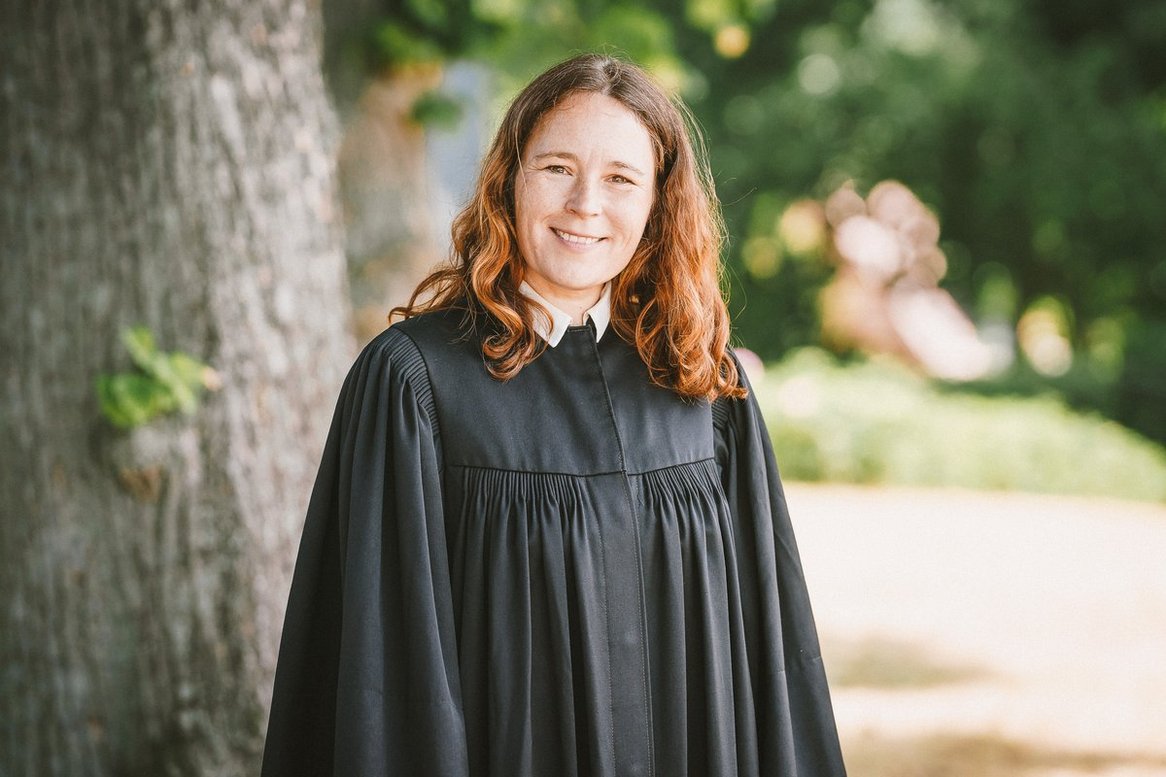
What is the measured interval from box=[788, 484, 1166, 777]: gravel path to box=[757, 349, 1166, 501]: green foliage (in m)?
0.59

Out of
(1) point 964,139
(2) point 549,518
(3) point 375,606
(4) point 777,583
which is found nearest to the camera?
(3) point 375,606

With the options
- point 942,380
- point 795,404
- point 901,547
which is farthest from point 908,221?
point 901,547

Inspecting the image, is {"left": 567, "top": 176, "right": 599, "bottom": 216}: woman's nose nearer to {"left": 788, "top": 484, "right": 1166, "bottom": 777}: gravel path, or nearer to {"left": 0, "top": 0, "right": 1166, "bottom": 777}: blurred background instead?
A: {"left": 0, "top": 0, "right": 1166, "bottom": 777}: blurred background

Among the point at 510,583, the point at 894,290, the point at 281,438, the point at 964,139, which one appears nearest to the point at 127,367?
the point at 281,438

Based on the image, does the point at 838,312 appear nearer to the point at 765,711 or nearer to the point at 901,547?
the point at 901,547

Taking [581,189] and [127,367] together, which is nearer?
[581,189]

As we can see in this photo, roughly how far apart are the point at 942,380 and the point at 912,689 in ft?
32.2

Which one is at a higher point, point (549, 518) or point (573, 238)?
point (573, 238)

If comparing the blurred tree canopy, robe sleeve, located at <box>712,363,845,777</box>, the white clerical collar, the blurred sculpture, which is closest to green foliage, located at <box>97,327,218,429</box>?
the white clerical collar

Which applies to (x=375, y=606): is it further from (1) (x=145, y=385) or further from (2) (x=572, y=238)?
(1) (x=145, y=385)

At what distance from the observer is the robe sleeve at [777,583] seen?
2273 mm

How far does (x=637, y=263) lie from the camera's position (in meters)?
2.31

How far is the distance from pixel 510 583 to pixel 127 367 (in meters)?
1.32

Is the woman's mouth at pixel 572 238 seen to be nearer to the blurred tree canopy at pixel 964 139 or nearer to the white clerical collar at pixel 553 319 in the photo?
the white clerical collar at pixel 553 319
